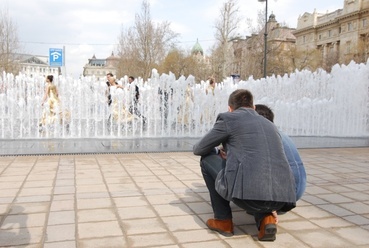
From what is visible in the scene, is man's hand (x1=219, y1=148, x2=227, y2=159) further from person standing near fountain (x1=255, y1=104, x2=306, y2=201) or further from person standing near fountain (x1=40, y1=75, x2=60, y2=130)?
person standing near fountain (x1=40, y1=75, x2=60, y2=130)

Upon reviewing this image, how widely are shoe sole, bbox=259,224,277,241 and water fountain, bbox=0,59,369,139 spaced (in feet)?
24.8

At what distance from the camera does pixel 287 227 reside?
3.27m

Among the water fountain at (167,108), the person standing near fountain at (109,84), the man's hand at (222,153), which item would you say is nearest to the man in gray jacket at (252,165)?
the man's hand at (222,153)

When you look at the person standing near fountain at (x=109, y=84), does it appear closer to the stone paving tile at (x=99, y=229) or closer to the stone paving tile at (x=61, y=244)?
the stone paving tile at (x=99, y=229)

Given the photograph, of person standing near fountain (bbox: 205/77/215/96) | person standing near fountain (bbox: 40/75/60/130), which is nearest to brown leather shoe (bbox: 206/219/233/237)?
person standing near fountain (bbox: 40/75/60/130)

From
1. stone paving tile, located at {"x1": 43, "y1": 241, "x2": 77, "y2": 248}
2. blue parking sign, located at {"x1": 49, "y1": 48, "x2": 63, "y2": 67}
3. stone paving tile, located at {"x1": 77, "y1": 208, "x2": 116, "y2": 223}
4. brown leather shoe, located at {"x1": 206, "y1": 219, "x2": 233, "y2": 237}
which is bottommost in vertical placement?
stone paving tile, located at {"x1": 43, "y1": 241, "x2": 77, "y2": 248}

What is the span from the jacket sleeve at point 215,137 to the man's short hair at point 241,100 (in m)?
0.17

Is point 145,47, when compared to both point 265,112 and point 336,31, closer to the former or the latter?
point 265,112

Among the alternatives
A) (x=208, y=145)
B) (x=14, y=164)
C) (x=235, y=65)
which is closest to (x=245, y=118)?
(x=208, y=145)

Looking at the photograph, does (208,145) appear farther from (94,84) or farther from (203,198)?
(94,84)

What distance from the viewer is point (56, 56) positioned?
42.7ft

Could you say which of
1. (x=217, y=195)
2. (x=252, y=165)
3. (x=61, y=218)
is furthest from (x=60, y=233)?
(x=252, y=165)

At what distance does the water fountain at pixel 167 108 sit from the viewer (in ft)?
35.2

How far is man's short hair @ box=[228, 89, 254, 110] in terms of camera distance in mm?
2969
